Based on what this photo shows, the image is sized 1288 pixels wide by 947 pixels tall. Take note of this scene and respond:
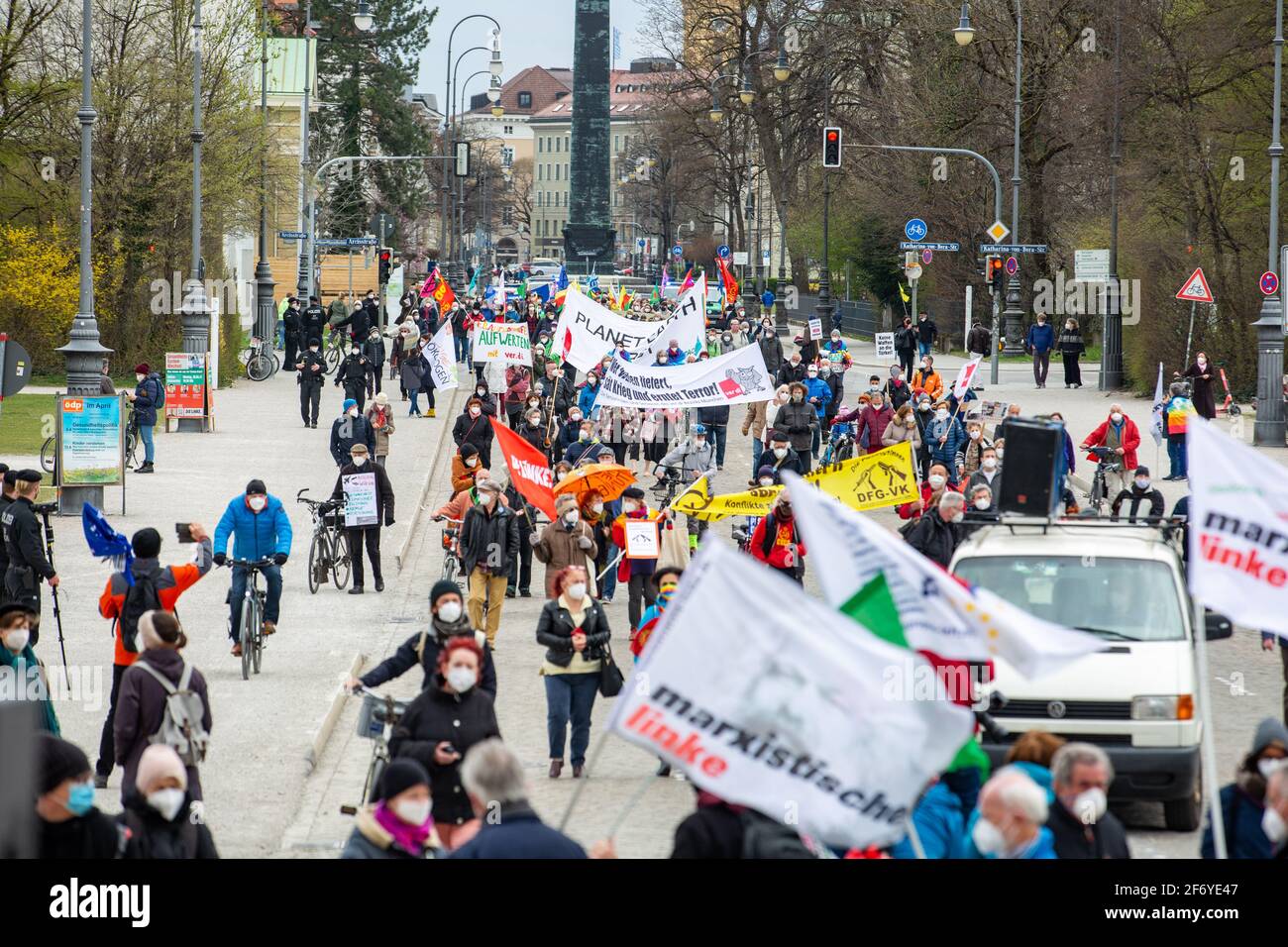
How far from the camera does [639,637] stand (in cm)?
1293

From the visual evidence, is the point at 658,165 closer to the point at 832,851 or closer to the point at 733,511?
the point at 733,511

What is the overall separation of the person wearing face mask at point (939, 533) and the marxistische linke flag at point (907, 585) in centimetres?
813

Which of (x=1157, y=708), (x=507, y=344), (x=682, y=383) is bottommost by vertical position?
(x=1157, y=708)

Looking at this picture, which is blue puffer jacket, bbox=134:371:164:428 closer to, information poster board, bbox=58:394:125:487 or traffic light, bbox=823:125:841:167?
information poster board, bbox=58:394:125:487

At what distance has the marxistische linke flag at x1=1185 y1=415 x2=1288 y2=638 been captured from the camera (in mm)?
7660

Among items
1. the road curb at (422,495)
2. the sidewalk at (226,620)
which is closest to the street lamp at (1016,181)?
the road curb at (422,495)

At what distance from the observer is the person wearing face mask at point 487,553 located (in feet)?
52.7

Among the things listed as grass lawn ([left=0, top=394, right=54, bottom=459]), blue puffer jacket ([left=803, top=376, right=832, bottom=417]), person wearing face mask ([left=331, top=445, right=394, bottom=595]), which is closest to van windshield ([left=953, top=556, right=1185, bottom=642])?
person wearing face mask ([left=331, top=445, right=394, bottom=595])

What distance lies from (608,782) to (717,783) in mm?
6065

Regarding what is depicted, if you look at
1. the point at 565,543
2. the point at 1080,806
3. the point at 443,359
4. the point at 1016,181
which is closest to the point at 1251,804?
the point at 1080,806

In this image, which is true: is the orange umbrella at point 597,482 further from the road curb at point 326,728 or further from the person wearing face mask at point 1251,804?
the person wearing face mask at point 1251,804

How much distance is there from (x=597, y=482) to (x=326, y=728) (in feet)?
17.5

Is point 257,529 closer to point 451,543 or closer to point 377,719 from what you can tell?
point 451,543

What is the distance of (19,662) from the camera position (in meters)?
10.6
